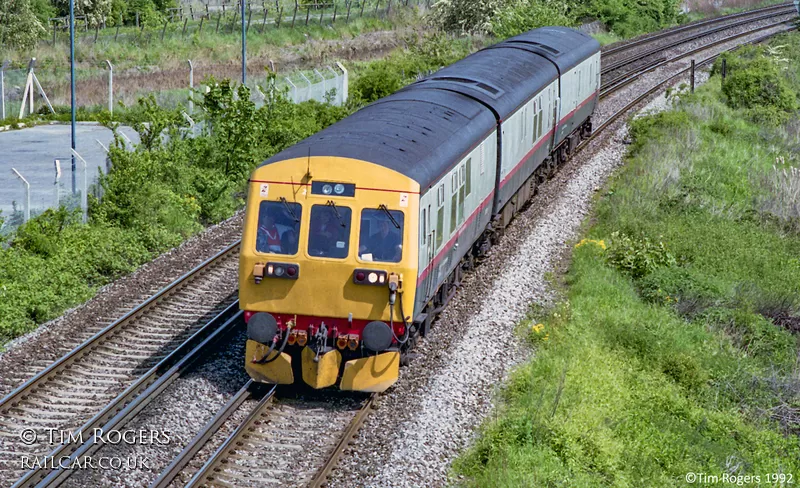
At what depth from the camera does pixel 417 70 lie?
35.1 meters

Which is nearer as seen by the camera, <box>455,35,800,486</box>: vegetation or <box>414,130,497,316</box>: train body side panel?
<box>455,35,800,486</box>: vegetation

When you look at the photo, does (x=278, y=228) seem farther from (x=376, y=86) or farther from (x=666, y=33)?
(x=666, y=33)

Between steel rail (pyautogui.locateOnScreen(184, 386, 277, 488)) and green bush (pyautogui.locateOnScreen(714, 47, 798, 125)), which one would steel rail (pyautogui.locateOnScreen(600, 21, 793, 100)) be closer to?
green bush (pyautogui.locateOnScreen(714, 47, 798, 125))

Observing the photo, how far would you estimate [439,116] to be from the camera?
14969 mm

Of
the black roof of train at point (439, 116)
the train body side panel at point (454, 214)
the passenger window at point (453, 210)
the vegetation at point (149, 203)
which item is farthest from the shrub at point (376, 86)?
the passenger window at point (453, 210)

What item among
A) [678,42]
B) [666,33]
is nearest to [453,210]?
[678,42]

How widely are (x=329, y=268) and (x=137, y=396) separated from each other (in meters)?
3.09

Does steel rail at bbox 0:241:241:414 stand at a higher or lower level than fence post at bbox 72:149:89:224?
lower

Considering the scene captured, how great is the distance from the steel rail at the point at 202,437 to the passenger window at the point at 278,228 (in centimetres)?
188

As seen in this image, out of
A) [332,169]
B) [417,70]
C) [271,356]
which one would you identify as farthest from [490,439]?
[417,70]

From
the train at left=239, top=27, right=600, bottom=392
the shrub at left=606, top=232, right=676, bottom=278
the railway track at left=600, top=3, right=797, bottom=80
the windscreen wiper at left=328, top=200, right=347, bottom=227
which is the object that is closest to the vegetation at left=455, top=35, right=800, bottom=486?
the shrub at left=606, top=232, right=676, bottom=278

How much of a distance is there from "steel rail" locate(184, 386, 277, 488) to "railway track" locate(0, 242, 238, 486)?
1751 mm

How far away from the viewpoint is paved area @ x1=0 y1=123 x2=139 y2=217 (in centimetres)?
1952

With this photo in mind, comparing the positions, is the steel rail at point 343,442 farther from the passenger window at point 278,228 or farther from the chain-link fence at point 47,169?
the chain-link fence at point 47,169
